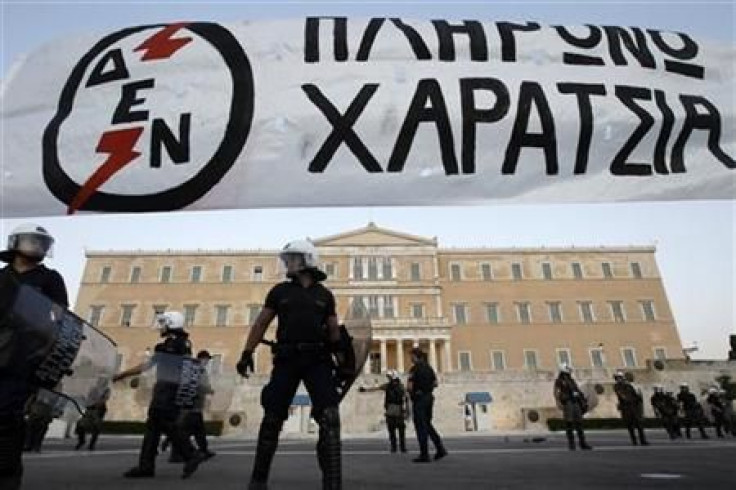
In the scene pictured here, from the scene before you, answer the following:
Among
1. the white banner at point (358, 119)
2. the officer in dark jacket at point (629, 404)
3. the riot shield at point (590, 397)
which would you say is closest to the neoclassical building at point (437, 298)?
the riot shield at point (590, 397)

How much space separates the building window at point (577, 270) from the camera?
5428 cm

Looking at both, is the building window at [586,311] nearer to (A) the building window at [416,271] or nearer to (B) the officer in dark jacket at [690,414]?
(A) the building window at [416,271]

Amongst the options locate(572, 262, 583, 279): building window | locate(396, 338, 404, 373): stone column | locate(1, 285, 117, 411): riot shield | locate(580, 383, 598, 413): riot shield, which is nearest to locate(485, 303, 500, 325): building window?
locate(572, 262, 583, 279): building window

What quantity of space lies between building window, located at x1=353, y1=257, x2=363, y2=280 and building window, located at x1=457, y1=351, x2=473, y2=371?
1153 cm

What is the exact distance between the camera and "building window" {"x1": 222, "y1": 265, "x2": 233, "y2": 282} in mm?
53747

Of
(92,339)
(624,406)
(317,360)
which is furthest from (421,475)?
(624,406)

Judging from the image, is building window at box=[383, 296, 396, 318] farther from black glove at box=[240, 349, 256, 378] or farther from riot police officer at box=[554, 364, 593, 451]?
black glove at box=[240, 349, 256, 378]

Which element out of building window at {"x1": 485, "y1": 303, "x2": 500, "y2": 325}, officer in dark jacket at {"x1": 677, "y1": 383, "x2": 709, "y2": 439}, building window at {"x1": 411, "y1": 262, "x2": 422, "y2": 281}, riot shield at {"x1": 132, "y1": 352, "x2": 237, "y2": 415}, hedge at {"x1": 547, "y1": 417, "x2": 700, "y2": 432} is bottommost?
riot shield at {"x1": 132, "y1": 352, "x2": 237, "y2": 415}

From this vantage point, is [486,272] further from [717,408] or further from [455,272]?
[717,408]

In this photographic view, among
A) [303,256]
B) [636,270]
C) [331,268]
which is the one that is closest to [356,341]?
[303,256]

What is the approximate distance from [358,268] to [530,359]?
1747cm

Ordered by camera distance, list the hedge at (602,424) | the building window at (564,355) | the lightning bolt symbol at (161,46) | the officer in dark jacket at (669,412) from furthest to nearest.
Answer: the building window at (564,355)
the hedge at (602,424)
the officer in dark jacket at (669,412)
the lightning bolt symbol at (161,46)

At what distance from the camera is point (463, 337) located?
50.8m

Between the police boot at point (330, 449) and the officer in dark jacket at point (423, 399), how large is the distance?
486 cm
